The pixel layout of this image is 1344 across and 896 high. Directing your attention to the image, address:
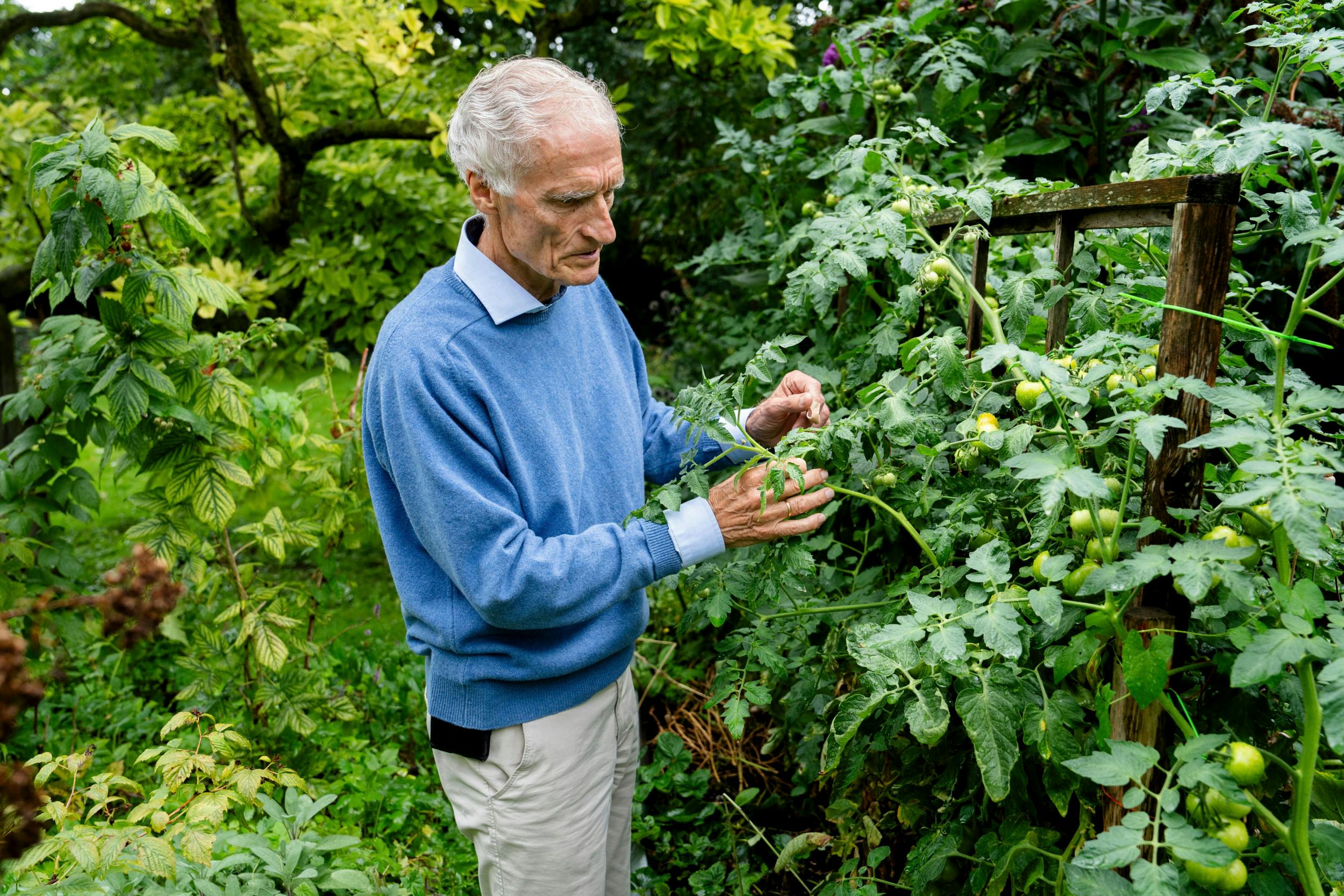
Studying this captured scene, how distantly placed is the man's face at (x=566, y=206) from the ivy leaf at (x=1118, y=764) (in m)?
1.10

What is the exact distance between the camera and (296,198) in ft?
14.4

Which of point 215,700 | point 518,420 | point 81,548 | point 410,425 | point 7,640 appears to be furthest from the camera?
point 81,548

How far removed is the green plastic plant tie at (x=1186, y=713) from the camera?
1.26 metres

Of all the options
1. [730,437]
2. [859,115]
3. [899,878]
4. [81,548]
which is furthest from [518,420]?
[81,548]

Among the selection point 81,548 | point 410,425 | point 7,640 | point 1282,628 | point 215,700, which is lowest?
point 81,548

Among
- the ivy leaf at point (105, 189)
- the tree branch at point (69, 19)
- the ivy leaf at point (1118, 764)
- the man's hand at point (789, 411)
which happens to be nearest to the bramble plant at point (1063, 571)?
the ivy leaf at point (1118, 764)

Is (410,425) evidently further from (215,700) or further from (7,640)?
(215,700)

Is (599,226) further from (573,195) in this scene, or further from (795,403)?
(795,403)

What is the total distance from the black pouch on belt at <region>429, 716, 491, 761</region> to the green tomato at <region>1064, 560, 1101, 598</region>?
1.08 m

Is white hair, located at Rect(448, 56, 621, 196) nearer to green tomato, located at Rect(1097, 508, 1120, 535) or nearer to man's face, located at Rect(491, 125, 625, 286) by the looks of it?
man's face, located at Rect(491, 125, 625, 286)

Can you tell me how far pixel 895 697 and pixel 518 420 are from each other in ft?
2.68

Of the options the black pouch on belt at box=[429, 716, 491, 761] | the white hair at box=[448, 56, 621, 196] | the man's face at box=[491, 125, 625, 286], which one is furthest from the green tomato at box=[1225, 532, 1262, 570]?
the black pouch on belt at box=[429, 716, 491, 761]

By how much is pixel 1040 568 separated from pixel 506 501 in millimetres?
885

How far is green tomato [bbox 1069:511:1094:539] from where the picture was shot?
1.36 meters
